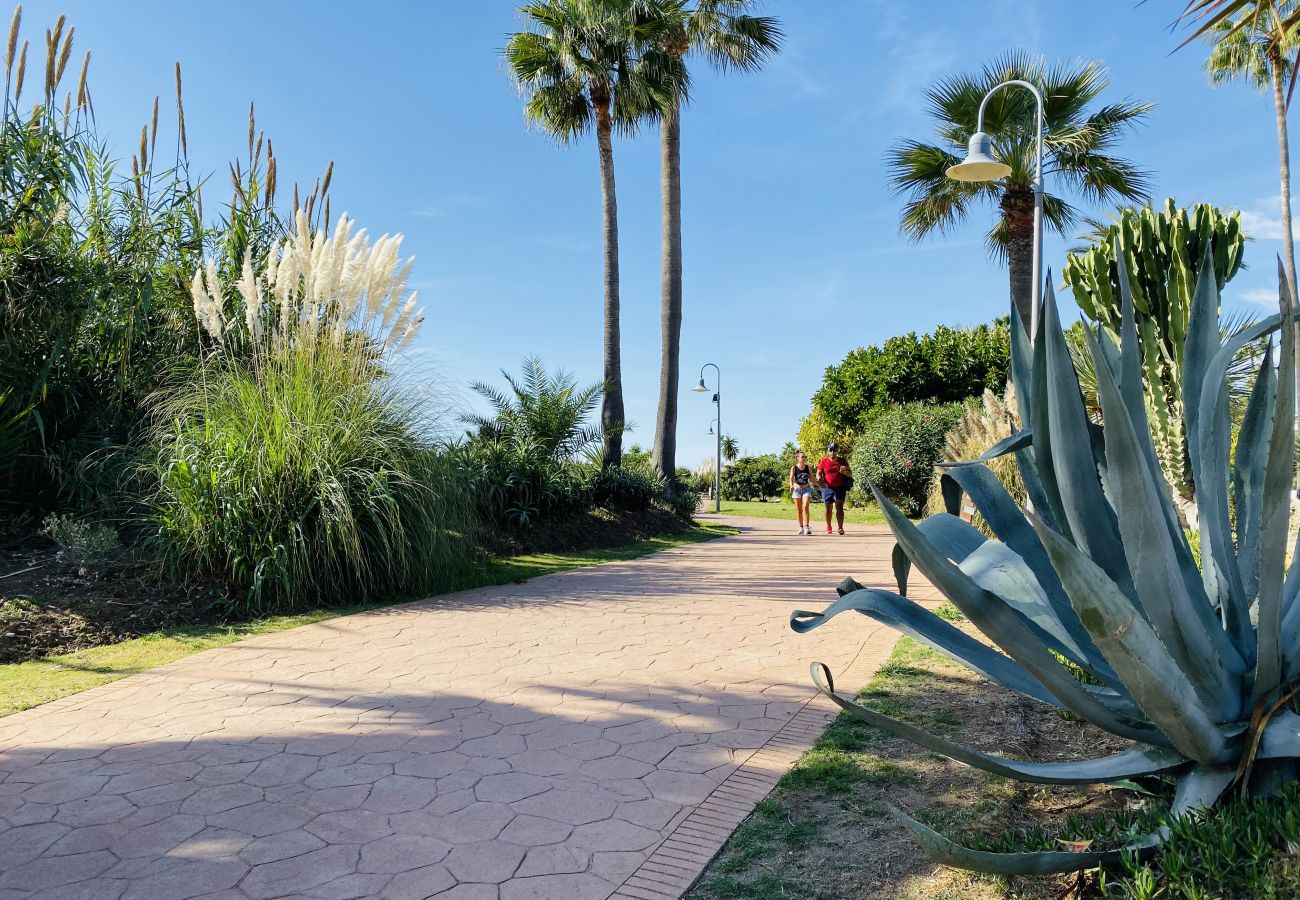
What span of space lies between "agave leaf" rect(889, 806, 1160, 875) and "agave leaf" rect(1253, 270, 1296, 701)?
0.60 metres

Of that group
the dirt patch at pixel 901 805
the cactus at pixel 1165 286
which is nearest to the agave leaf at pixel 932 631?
the dirt patch at pixel 901 805

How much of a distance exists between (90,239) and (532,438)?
6.34 metres

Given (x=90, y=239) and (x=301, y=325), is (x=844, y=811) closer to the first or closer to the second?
(x=301, y=325)

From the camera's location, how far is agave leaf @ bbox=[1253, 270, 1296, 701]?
234 cm

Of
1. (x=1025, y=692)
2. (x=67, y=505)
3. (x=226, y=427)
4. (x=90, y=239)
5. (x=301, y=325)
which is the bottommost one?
(x=1025, y=692)

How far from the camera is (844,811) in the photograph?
321 cm

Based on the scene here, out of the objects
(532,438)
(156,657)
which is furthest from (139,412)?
(532,438)

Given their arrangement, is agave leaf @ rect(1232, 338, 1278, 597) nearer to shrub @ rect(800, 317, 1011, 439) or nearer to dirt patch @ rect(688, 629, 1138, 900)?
dirt patch @ rect(688, 629, 1138, 900)

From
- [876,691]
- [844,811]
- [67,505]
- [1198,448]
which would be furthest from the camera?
[67,505]

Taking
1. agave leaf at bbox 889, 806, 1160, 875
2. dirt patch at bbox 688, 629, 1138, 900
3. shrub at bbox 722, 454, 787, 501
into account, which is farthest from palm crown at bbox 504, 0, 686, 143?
shrub at bbox 722, 454, 787, 501

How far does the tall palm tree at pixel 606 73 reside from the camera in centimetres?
1627

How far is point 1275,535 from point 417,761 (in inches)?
133

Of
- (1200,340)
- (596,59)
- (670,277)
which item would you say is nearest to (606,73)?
(596,59)

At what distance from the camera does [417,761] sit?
12.5ft
